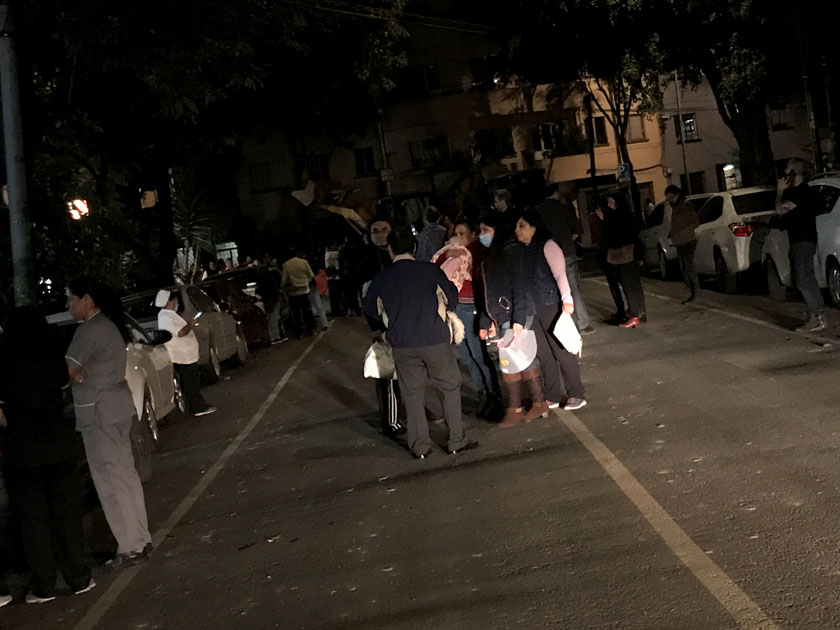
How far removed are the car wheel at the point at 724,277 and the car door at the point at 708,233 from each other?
0.25 metres

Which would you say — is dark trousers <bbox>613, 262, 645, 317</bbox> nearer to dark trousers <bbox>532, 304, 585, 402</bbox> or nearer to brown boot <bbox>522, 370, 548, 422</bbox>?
dark trousers <bbox>532, 304, 585, 402</bbox>

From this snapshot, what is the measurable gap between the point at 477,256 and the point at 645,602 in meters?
5.49

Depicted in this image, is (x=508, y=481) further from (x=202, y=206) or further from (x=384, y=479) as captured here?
(x=202, y=206)

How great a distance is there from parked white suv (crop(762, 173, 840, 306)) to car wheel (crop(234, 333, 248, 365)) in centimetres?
839

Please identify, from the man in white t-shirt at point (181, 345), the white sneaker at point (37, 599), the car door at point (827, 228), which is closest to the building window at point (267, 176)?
the car door at point (827, 228)

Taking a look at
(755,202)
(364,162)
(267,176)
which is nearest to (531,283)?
(755,202)

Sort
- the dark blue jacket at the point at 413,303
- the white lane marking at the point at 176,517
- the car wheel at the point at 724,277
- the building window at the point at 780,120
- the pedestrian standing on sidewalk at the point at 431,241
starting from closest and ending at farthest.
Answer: the white lane marking at the point at 176,517 < the dark blue jacket at the point at 413,303 < the pedestrian standing on sidewalk at the point at 431,241 < the car wheel at the point at 724,277 < the building window at the point at 780,120

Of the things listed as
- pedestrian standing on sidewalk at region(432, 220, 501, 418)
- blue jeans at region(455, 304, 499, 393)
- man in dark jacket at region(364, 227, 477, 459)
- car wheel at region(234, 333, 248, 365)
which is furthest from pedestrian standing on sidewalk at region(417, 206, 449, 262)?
car wheel at region(234, 333, 248, 365)

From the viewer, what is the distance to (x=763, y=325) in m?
13.8

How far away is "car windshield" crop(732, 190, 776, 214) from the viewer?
60.7 feet

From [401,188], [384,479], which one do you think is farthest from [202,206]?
[384,479]

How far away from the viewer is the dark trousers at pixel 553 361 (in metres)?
9.63

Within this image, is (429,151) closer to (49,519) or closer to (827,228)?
(827,228)

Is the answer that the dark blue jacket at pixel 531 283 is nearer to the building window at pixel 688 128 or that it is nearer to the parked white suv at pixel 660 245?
the parked white suv at pixel 660 245
